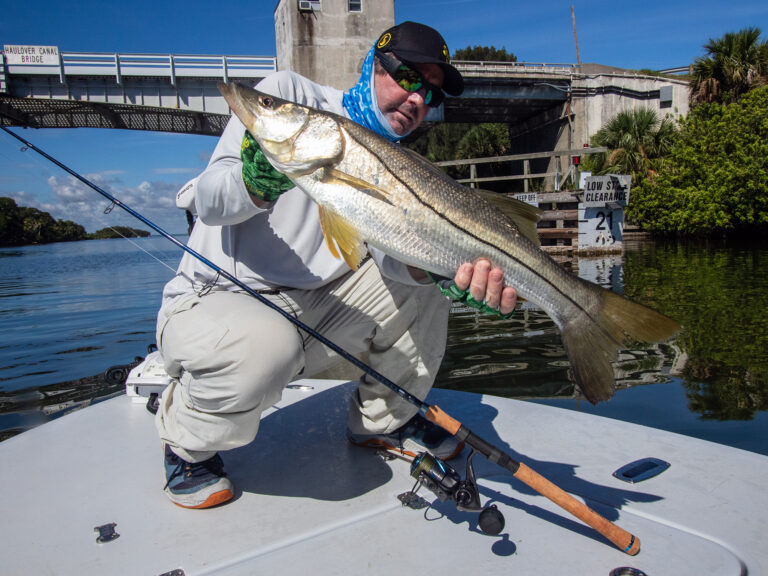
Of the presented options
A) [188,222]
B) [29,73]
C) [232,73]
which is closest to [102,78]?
[29,73]

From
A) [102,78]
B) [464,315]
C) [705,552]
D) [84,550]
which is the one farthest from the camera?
[102,78]

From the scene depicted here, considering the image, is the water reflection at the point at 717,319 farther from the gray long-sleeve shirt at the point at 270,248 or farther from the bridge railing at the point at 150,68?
the bridge railing at the point at 150,68

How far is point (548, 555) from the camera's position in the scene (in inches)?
74.0

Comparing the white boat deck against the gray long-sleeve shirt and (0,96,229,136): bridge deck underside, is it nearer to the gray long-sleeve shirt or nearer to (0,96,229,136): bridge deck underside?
the gray long-sleeve shirt

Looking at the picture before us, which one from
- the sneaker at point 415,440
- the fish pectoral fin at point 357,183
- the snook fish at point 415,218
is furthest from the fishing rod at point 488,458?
the fish pectoral fin at point 357,183

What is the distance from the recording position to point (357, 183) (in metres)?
2.09

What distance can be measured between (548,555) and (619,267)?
51.4 ft

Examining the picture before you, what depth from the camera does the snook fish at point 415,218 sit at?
6.77 ft

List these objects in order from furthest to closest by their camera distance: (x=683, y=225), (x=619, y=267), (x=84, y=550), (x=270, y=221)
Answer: (x=683, y=225)
(x=619, y=267)
(x=270, y=221)
(x=84, y=550)

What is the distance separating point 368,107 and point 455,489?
1.95m

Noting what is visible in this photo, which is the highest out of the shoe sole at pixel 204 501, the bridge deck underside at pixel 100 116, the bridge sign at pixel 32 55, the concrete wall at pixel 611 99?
the bridge sign at pixel 32 55

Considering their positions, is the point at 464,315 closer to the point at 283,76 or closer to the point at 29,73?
the point at 283,76

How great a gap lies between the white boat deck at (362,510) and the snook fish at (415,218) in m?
0.61

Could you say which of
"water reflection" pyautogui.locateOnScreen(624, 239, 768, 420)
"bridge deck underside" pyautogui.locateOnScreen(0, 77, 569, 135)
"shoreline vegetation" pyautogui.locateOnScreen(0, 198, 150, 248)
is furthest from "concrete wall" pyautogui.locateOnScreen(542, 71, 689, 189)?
"shoreline vegetation" pyautogui.locateOnScreen(0, 198, 150, 248)
